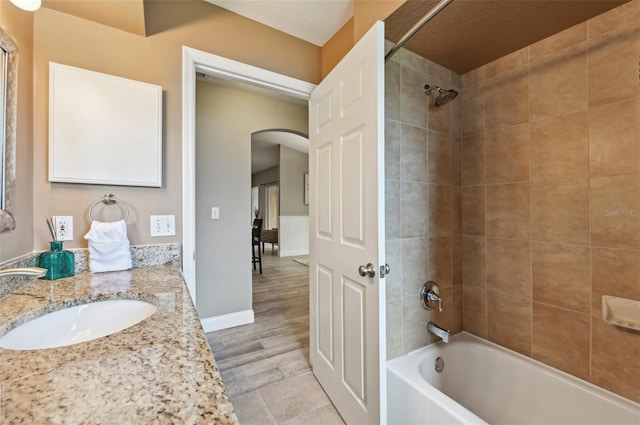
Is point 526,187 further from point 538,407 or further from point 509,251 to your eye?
point 538,407

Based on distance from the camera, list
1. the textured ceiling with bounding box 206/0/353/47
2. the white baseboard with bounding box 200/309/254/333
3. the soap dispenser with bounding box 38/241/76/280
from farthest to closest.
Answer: the white baseboard with bounding box 200/309/254/333 → the textured ceiling with bounding box 206/0/353/47 → the soap dispenser with bounding box 38/241/76/280

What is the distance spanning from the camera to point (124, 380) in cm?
46

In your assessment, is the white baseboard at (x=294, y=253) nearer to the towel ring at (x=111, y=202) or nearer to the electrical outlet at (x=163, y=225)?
the electrical outlet at (x=163, y=225)

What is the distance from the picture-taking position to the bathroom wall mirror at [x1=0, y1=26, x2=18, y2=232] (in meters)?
0.96

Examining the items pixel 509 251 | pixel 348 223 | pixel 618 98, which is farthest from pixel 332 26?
pixel 509 251

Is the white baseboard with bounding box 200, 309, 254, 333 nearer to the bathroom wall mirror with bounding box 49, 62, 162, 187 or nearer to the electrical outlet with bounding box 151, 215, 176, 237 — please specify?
the electrical outlet with bounding box 151, 215, 176, 237

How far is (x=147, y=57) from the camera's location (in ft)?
4.58

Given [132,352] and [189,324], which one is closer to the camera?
[132,352]

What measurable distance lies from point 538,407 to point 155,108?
263cm

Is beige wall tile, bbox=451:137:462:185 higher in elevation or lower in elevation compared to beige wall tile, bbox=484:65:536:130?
lower

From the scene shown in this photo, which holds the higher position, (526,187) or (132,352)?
(526,187)

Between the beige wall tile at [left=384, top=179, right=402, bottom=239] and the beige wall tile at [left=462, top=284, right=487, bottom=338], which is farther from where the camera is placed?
the beige wall tile at [left=462, top=284, right=487, bottom=338]

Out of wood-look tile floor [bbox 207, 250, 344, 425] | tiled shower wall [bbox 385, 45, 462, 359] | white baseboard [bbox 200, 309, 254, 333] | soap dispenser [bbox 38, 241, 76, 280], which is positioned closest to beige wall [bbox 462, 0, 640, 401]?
tiled shower wall [bbox 385, 45, 462, 359]

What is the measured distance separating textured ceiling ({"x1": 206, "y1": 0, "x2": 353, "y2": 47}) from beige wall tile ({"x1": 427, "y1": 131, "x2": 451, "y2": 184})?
993 mm
